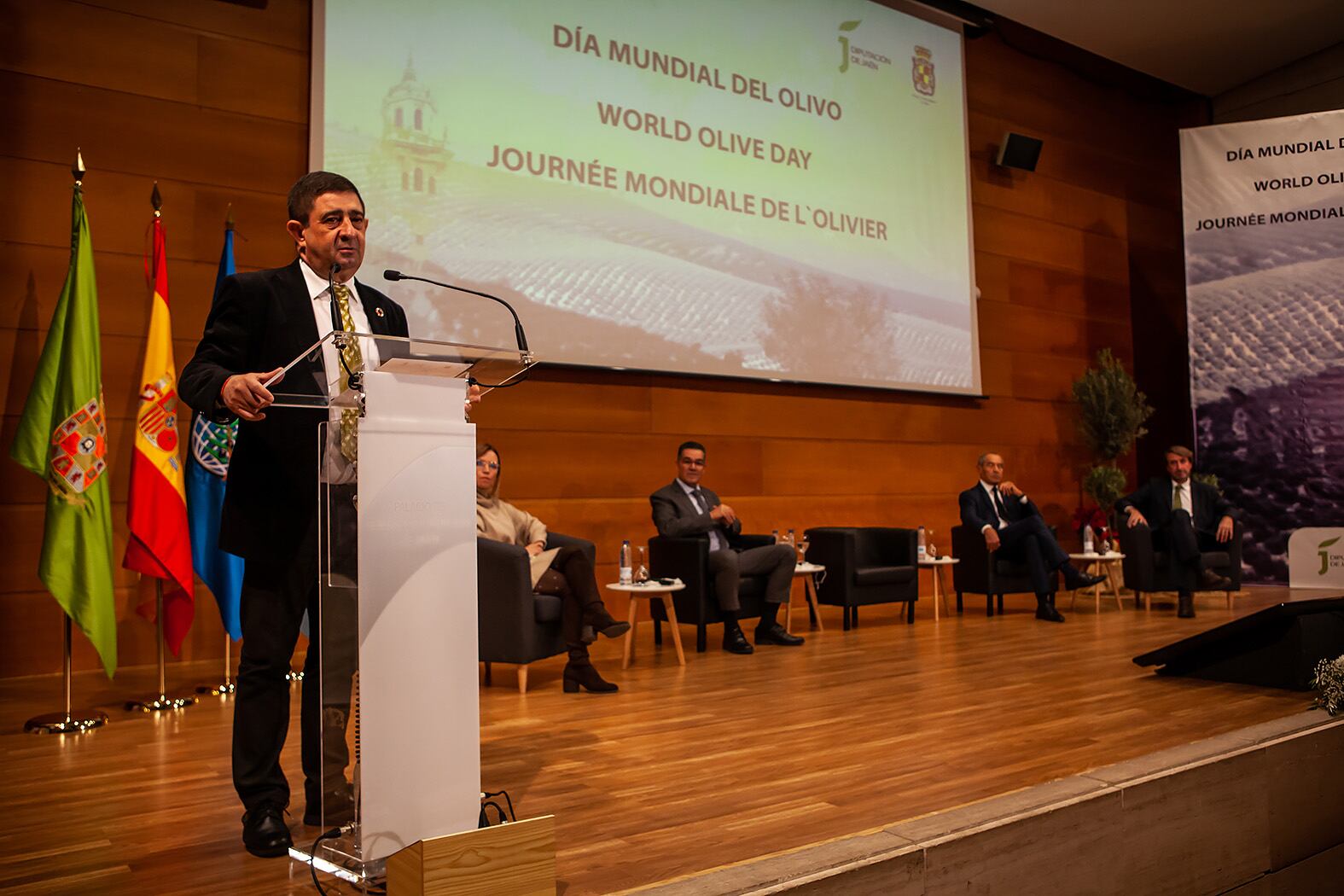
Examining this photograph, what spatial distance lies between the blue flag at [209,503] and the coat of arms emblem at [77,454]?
381 mm

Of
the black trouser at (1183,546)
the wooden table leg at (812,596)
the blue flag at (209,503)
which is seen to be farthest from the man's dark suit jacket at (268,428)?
the black trouser at (1183,546)

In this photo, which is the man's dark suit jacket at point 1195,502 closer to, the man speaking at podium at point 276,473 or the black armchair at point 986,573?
the black armchair at point 986,573

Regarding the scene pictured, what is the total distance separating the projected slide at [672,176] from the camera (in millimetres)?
5551

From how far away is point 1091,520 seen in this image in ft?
26.4

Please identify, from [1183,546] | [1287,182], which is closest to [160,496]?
[1183,546]

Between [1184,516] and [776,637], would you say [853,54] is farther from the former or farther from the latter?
[776,637]

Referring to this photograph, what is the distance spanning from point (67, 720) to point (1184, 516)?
21.2 ft

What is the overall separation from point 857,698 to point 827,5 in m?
5.50

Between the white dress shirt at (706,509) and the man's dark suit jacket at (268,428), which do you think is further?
the white dress shirt at (706,509)

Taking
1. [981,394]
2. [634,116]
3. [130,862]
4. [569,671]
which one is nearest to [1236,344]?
[981,394]

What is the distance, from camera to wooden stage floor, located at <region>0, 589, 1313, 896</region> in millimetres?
2240

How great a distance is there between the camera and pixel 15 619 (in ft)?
15.2

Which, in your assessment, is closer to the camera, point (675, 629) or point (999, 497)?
point (675, 629)

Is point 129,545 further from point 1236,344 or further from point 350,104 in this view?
point 1236,344
